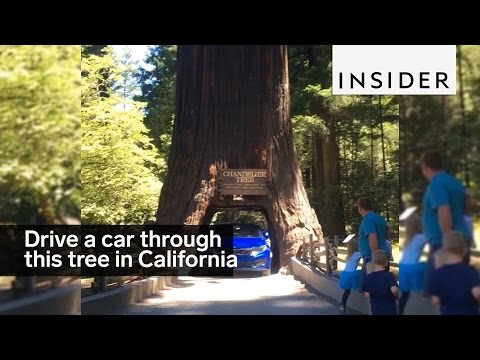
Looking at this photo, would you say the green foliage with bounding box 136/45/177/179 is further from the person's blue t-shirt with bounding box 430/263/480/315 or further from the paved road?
the person's blue t-shirt with bounding box 430/263/480/315

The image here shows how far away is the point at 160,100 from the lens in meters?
10.2

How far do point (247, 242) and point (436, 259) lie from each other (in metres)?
2.85

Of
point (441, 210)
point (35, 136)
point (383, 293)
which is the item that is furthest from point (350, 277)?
point (35, 136)

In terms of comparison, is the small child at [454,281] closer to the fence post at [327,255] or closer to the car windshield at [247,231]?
the car windshield at [247,231]

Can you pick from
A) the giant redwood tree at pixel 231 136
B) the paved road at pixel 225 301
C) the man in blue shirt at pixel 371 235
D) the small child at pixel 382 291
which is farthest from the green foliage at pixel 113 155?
the small child at pixel 382 291

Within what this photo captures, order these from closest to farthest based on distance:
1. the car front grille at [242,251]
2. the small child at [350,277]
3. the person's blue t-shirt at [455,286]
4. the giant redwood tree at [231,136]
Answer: the person's blue t-shirt at [455,286], the small child at [350,277], the car front grille at [242,251], the giant redwood tree at [231,136]

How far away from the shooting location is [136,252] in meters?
5.50

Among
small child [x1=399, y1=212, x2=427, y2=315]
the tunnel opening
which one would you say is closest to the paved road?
small child [x1=399, y1=212, x2=427, y2=315]

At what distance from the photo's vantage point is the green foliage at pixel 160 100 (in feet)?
28.7

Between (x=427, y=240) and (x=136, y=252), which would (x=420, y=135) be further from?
(x=136, y=252)

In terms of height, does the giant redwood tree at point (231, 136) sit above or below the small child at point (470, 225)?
above

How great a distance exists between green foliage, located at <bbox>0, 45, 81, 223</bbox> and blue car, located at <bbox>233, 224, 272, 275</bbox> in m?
2.02

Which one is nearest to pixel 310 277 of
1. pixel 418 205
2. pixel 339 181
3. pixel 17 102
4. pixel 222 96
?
pixel 339 181

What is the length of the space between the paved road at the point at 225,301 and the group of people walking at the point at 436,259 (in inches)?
31.3
